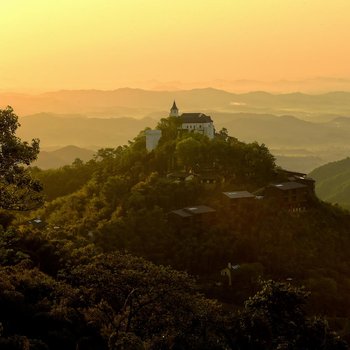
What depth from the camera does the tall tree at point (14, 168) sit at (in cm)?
1912

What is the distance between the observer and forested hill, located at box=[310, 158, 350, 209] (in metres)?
142

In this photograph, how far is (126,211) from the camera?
5903cm

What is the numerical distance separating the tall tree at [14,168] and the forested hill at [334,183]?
11629cm

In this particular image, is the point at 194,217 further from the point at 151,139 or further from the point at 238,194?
the point at 151,139

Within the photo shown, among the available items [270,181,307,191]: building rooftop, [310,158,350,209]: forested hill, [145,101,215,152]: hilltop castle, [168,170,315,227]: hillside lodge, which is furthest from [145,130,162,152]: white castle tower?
[310,158,350,209]: forested hill

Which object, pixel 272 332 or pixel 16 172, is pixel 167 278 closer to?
pixel 272 332

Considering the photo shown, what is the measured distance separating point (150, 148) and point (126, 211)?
14.8 m

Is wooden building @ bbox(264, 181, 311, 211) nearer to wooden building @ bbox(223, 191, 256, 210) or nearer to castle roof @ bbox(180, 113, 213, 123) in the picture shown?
wooden building @ bbox(223, 191, 256, 210)

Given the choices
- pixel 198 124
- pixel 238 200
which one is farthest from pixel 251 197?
pixel 198 124

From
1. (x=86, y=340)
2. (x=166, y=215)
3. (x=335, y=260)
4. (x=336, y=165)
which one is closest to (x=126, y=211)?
(x=166, y=215)

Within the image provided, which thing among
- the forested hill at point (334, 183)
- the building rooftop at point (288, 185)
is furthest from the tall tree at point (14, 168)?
the forested hill at point (334, 183)

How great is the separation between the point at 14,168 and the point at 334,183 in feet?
498

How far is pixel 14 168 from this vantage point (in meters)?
19.5

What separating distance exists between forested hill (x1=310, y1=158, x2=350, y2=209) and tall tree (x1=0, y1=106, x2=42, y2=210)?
116 m
